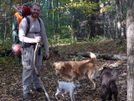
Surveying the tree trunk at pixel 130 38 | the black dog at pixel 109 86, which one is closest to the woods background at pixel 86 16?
the black dog at pixel 109 86

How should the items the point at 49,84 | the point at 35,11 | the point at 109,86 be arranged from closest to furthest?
the point at 109,86 < the point at 35,11 < the point at 49,84

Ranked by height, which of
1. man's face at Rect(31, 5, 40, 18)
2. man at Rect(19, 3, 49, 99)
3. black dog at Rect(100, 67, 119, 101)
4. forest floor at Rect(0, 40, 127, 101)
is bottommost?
forest floor at Rect(0, 40, 127, 101)

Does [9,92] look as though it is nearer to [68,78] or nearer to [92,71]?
[68,78]

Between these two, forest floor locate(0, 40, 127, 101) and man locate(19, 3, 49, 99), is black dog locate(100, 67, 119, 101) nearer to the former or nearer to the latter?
forest floor locate(0, 40, 127, 101)

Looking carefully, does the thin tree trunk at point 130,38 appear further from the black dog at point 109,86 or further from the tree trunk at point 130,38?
the black dog at point 109,86

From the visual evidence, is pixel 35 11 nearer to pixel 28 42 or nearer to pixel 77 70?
pixel 28 42

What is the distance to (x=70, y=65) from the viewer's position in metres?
5.43

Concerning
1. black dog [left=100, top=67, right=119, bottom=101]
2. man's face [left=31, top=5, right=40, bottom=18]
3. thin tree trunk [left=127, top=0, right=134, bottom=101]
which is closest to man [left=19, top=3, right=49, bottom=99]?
man's face [left=31, top=5, right=40, bottom=18]

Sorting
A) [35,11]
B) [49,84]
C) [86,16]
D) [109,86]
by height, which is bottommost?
[49,84]

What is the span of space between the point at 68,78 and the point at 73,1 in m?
7.10

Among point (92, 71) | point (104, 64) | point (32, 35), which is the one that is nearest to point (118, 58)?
point (104, 64)

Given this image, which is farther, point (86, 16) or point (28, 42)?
point (86, 16)

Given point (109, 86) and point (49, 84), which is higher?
point (109, 86)

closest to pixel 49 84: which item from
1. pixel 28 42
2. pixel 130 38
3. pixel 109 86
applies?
pixel 28 42
